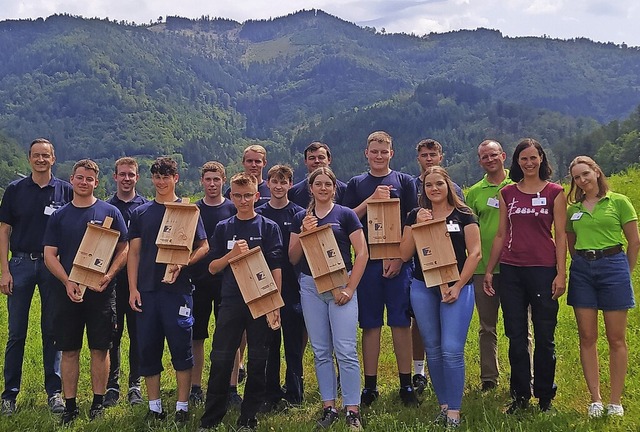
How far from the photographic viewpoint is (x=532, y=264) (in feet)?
20.4

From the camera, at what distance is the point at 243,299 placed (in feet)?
20.4

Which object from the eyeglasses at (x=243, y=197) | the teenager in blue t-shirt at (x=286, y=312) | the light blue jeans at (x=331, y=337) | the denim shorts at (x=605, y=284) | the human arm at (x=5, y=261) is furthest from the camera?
the human arm at (x=5, y=261)

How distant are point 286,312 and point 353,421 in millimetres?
1533

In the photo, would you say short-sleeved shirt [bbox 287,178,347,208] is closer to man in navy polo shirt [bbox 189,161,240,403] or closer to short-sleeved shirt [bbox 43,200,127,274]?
man in navy polo shirt [bbox 189,161,240,403]

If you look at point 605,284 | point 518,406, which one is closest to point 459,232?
point 605,284

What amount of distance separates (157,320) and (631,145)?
77576 mm

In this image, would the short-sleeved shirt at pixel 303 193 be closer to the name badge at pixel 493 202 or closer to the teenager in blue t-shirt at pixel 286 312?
the teenager in blue t-shirt at pixel 286 312

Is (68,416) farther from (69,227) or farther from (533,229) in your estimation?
(533,229)

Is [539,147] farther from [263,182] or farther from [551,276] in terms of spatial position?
[263,182]

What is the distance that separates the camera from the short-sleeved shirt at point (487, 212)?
7141mm

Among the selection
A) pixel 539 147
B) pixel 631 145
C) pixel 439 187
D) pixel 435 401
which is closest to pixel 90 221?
pixel 439 187

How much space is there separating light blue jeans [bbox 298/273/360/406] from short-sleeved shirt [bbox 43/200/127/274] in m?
2.31

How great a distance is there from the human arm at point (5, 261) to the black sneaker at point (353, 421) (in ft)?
14.1

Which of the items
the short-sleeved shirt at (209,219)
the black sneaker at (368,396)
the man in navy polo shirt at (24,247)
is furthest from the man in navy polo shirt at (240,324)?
the man in navy polo shirt at (24,247)
